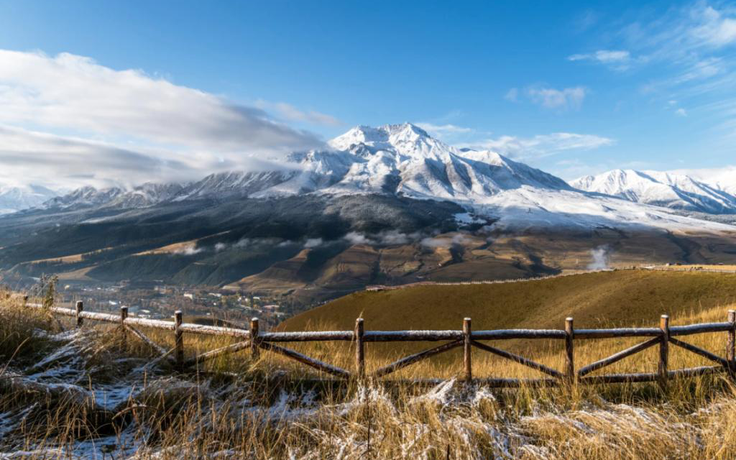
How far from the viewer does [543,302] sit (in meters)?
43.8

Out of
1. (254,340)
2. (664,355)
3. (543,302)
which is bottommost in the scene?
(543,302)

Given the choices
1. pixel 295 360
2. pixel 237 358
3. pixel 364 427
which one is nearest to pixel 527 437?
pixel 364 427

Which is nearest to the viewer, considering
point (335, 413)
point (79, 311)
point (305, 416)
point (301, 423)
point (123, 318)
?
point (301, 423)

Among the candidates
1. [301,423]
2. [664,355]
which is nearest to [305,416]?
[301,423]

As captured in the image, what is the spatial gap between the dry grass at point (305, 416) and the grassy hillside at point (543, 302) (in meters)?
22.7

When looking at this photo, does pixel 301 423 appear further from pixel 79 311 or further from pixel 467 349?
pixel 79 311

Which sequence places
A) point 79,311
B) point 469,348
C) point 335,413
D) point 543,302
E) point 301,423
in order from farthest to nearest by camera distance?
point 543,302 → point 79,311 → point 469,348 → point 335,413 → point 301,423

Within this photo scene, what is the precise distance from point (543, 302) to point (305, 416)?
43719 mm

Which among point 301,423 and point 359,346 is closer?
point 301,423

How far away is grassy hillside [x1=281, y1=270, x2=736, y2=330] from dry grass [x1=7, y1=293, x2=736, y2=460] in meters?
22.7

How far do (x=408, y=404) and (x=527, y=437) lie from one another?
1.75 meters

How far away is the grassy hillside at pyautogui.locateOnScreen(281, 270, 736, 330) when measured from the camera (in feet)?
112

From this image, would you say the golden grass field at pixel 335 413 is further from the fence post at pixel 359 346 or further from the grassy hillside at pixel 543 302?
the grassy hillside at pixel 543 302

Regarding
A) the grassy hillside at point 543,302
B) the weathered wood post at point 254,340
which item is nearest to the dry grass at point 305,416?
the weathered wood post at point 254,340
